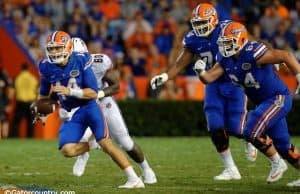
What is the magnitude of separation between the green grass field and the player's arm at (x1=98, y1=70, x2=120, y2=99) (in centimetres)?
83

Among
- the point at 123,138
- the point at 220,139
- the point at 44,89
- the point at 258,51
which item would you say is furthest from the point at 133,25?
the point at 258,51

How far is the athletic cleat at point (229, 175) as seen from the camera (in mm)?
8688

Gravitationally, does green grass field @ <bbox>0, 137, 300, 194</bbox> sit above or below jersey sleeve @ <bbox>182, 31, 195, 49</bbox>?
below

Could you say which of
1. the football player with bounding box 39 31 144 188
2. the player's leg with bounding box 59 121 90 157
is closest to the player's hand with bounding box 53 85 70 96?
the football player with bounding box 39 31 144 188

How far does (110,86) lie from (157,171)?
4.93 feet

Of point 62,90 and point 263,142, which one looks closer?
point 62,90

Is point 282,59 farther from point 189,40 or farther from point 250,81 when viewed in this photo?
point 189,40

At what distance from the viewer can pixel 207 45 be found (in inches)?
350

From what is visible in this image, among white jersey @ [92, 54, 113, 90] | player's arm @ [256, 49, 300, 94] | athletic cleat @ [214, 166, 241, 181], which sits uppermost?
player's arm @ [256, 49, 300, 94]

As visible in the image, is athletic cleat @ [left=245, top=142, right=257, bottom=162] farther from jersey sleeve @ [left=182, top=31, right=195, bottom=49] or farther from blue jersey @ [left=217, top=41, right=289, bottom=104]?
blue jersey @ [left=217, top=41, right=289, bottom=104]

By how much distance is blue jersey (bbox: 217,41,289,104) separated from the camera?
304 inches

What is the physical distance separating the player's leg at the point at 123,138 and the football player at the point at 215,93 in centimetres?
66

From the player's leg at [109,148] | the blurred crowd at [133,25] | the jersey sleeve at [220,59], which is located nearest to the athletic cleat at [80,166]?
the player's leg at [109,148]

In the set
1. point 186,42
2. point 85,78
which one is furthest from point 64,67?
point 186,42
